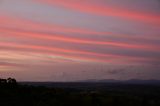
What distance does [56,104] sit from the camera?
86.5ft

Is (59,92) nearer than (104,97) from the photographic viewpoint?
No

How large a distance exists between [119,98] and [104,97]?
1.12m

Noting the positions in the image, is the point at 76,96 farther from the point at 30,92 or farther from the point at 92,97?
the point at 30,92

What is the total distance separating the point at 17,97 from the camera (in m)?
28.1

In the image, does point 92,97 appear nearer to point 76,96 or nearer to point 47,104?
point 76,96

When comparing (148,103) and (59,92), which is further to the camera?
(59,92)

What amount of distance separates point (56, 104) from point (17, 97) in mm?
3516

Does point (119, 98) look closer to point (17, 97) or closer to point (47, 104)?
point (47, 104)

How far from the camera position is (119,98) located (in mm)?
27609

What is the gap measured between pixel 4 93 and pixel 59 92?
4.33 metres

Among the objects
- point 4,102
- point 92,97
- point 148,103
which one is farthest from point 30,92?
point 148,103

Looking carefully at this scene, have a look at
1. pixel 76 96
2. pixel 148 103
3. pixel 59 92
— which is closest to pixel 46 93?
pixel 59 92

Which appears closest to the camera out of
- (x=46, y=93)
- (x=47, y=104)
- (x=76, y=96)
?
(x=47, y=104)

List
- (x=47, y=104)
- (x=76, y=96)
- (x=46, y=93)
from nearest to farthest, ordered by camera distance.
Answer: (x=47, y=104) → (x=76, y=96) → (x=46, y=93)
